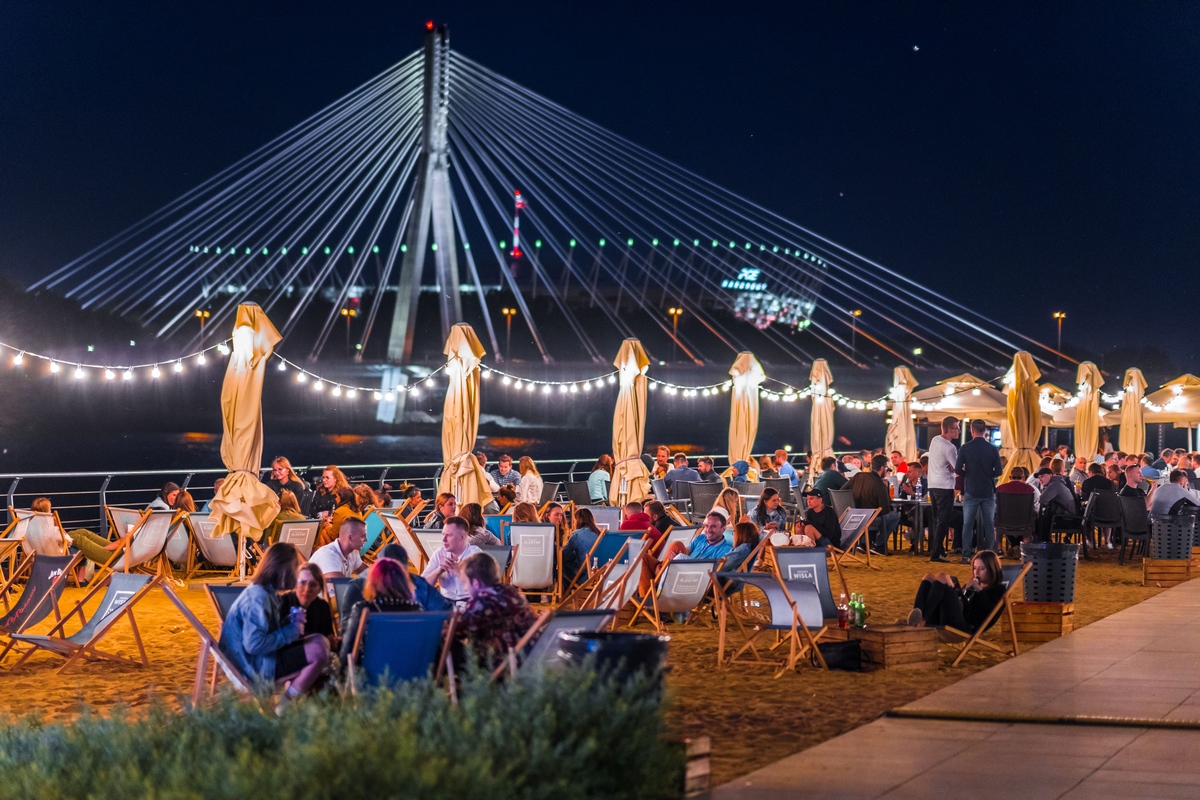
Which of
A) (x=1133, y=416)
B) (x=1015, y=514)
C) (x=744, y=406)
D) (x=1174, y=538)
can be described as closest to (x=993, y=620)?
(x=1174, y=538)

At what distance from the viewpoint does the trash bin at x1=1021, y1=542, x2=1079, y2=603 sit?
8.55 m

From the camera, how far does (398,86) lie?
36219 millimetres

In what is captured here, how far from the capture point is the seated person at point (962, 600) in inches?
293

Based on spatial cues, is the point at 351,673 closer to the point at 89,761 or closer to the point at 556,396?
the point at 89,761

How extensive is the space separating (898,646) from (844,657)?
1.08 feet

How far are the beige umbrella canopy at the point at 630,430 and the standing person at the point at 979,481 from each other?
12.3ft

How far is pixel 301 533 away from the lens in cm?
996

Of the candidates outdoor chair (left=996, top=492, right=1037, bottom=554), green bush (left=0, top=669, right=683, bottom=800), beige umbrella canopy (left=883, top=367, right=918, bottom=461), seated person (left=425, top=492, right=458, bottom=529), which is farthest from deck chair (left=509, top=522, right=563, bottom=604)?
beige umbrella canopy (left=883, top=367, right=918, bottom=461)

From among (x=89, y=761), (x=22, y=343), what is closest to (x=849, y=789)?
(x=89, y=761)

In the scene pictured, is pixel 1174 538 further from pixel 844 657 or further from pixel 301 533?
pixel 301 533

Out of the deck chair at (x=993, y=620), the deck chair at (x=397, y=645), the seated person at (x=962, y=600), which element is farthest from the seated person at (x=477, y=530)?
the deck chair at (x=397, y=645)

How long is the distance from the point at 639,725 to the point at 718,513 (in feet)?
16.2

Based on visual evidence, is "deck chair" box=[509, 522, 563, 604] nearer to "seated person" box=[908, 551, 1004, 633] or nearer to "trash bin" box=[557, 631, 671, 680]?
"seated person" box=[908, 551, 1004, 633]

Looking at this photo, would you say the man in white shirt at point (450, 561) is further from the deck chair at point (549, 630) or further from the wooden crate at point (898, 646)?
the wooden crate at point (898, 646)
